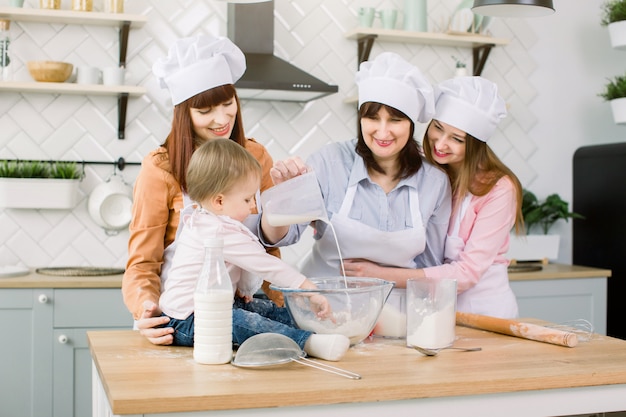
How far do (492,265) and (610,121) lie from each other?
248cm

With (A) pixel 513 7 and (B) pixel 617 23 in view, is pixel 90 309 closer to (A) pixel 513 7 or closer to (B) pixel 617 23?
(A) pixel 513 7

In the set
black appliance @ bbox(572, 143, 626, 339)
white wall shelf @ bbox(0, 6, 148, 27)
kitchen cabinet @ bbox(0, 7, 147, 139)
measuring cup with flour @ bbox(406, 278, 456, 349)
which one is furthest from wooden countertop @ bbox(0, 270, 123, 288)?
black appliance @ bbox(572, 143, 626, 339)

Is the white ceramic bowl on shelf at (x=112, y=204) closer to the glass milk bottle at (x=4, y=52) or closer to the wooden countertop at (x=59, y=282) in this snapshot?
the wooden countertop at (x=59, y=282)

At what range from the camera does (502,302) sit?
7.99 ft

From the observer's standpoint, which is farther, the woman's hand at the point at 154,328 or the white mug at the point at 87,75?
the white mug at the point at 87,75

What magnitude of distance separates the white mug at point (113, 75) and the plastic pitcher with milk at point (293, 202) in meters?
1.84

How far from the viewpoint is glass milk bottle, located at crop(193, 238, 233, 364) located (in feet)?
5.21

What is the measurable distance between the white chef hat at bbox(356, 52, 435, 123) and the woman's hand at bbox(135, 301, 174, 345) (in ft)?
2.77

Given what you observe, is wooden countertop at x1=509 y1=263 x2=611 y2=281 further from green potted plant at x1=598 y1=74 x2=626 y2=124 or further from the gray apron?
the gray apron

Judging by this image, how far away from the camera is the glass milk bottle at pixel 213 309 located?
159 cm

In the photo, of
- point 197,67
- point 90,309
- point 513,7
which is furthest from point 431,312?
point 90,309

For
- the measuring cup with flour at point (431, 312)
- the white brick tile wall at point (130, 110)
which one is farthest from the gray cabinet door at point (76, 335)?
the measuring cup with flour at point (431, 312)

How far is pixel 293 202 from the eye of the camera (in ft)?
6.38

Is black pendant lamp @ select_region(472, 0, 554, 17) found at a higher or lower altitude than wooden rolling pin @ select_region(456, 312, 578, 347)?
higher
